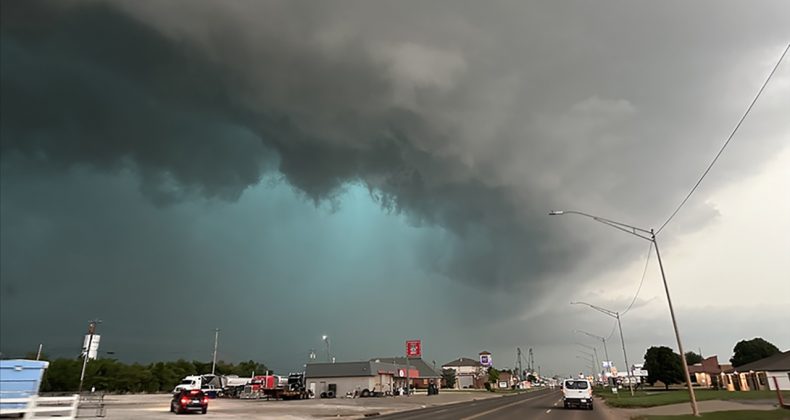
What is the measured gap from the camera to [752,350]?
141750mm

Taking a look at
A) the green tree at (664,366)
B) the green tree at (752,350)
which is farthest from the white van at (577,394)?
the green tree at (752,350)

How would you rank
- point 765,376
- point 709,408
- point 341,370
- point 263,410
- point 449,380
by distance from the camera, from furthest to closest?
point 449,380, point 341,370, point 765,376, point 263,410, point 709,408

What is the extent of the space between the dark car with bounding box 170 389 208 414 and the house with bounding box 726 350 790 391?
8182 centimetres

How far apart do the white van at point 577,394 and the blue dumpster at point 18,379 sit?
44.4 m

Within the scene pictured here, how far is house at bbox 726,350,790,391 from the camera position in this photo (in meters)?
79.9

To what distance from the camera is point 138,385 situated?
126688 millimetres

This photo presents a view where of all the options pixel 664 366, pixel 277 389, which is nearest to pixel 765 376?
pixel 664 366

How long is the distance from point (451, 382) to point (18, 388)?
189432 mm

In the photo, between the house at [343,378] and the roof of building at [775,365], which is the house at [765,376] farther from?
the house at [343,378]

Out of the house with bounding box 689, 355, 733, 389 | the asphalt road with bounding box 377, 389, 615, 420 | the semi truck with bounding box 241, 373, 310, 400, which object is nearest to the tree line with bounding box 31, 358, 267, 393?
the semi truck with bounding box 241, 373, 310, 400

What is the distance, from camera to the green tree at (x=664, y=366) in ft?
378

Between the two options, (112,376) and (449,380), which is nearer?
(112,376)

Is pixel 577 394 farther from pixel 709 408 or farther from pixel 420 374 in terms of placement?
pixel 420 374

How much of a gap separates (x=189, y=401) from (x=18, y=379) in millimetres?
27596
